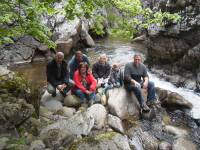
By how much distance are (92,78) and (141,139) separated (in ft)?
9.00

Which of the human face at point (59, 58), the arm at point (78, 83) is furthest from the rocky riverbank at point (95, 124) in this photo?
the human face at point (59, 58)

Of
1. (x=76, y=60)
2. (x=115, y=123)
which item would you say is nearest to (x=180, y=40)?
(x=76, y=60)

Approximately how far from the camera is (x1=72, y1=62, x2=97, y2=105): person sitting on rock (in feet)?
37.0

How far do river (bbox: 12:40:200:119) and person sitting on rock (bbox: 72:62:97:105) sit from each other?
3.38 m

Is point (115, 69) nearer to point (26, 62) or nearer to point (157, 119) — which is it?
point (157, 119)

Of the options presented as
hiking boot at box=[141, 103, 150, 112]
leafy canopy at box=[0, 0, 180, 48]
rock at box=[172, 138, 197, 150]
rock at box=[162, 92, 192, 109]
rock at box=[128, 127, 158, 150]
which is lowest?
rock at box=[172, 138, 197, 150]

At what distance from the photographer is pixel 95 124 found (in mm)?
9953

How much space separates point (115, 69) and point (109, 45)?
16.0 m

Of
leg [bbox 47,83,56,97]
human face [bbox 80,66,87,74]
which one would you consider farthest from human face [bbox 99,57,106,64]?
leg [bbox 47,83,56,97]

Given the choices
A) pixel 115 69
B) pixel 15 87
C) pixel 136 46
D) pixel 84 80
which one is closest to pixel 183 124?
pixel 115 69

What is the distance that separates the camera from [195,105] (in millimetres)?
13359

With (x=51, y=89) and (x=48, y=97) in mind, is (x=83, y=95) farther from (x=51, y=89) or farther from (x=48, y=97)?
(x=48, y=97)

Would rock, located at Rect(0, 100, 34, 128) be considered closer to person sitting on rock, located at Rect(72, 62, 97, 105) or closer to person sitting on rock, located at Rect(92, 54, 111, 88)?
person sitting on rock, located at Rect(72, 62, 97, 105)

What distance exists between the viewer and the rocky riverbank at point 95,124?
805 centimetres
